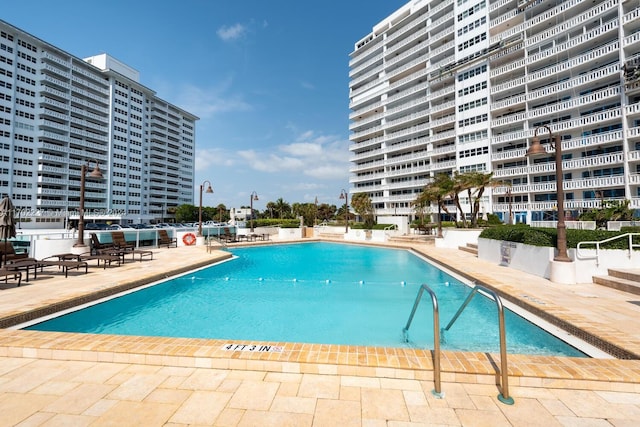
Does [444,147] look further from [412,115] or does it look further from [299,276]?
[299,276]

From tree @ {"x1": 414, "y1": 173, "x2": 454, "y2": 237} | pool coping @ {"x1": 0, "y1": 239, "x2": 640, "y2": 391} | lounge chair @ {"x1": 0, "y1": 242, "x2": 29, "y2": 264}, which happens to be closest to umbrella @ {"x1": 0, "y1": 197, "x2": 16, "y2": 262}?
lounge chair @ {"x1": 0, "y1": 242, "x2": 29, "y2": 264}

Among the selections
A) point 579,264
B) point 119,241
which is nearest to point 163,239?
point 119,241

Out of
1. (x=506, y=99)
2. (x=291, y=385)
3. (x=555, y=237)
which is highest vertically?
(x=506, y=99)

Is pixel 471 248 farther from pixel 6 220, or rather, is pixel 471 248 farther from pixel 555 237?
pixel 6 220

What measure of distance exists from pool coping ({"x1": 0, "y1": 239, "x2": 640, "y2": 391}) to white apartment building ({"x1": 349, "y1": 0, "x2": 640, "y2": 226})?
47.1ft

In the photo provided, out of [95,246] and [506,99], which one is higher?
[506,99]

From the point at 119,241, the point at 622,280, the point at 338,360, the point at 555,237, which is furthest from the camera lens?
the point at 119,241

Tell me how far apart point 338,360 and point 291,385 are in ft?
2.19

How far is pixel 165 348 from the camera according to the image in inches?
158

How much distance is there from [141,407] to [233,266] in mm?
12011

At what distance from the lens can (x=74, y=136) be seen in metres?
65.4

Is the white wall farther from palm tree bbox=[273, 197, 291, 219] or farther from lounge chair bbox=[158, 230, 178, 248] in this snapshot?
palm tree bbox=[273, 197, 291, 219]

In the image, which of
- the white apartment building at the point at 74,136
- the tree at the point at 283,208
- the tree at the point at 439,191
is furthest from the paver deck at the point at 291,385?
the tree at the point at 283,208

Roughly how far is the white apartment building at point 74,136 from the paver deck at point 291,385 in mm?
54273
